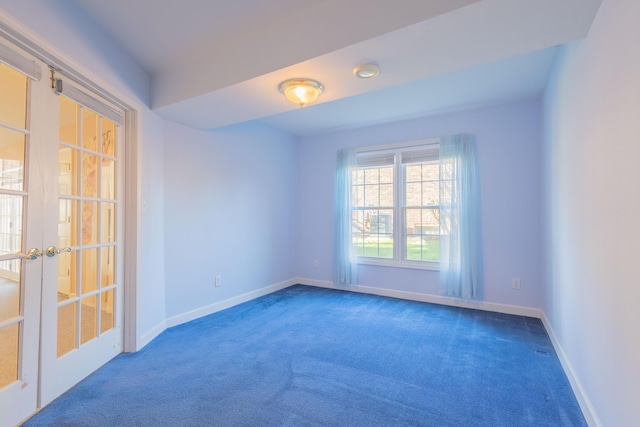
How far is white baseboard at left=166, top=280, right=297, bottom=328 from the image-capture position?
3372 mm

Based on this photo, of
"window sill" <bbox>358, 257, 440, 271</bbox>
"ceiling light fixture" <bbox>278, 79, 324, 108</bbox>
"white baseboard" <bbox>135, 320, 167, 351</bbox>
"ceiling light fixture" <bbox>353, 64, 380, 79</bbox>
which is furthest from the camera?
"window sill" <bbox>358, 257, 440, 271</bbox>

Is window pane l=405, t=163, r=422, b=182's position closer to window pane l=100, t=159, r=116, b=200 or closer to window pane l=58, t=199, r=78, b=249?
window pane l=100, t=159, r=116, b=200

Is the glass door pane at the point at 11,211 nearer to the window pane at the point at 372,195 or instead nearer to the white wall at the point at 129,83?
the white wall at the point at 129,83

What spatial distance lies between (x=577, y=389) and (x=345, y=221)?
3244 mm

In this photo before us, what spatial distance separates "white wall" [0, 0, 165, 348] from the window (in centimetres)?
280

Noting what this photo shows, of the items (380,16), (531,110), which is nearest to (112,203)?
(380,16)

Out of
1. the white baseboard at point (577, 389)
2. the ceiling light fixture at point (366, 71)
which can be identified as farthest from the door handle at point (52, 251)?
the white baseboard at point (577, 389)

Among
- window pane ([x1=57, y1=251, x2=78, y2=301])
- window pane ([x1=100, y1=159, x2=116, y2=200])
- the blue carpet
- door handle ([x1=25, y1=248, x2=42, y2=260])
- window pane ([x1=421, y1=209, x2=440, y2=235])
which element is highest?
window pane ([x1=100, y1=159, x2=116, y2=200])

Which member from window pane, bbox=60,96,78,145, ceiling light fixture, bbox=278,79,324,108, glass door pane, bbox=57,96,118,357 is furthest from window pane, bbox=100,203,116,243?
ceiling light fixture, bbox=278,79,324,108

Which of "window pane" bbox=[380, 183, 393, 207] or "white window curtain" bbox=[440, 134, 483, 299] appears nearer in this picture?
"white window curtain" bbox=[440, 134, 483, 299]

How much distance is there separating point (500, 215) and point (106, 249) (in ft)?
14.1

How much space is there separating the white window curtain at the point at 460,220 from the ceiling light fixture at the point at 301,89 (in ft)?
7.42

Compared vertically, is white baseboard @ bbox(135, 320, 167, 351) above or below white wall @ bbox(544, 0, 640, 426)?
below

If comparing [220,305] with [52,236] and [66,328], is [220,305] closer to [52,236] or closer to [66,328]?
[66,328]
